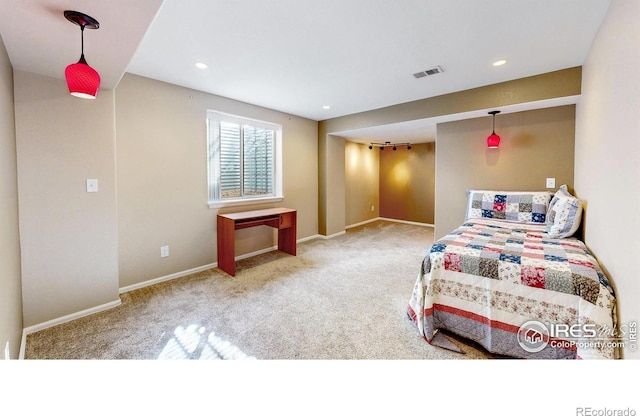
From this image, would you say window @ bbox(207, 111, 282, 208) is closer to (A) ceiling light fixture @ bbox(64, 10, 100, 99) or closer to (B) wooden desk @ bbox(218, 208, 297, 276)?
(B) wooden desk @ bbox(218, 208, 297, 276)

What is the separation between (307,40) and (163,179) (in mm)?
2247

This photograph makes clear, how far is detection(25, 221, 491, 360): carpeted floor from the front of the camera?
6.04 ft

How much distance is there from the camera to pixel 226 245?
11.0 ft

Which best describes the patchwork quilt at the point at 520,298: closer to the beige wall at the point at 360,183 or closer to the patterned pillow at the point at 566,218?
the patterned pillow at the point at 566,218

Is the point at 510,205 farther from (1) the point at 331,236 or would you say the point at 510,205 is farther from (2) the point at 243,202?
(2) the point at 243,202

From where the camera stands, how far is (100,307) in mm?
2396

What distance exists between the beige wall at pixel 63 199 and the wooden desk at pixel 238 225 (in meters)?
1.14

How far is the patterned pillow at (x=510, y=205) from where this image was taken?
9.61 feet

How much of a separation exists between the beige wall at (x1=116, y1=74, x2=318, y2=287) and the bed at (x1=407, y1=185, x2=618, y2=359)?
109 inches

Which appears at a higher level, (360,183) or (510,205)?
(360,183)

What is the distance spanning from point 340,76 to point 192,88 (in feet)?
6.08

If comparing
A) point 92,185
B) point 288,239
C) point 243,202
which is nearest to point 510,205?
point 288,239
